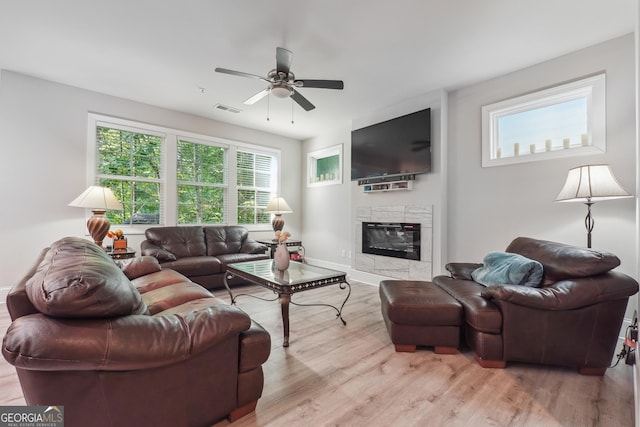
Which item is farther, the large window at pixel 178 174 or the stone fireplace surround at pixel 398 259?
the large window at pixel 178 174

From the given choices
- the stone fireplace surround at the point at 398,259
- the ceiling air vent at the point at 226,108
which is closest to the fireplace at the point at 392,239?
the stone fireplace surround at the point at 398,259

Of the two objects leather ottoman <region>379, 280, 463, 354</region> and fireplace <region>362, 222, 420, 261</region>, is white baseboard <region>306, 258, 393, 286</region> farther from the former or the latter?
leather ottoman <region>379, 280, 463, 354</region>

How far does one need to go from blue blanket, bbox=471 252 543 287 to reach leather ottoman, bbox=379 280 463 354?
0.47 metres

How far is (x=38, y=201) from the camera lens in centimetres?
361

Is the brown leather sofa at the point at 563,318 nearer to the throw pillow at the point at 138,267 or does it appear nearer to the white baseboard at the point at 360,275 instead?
the white baseboard at the point at 360,275

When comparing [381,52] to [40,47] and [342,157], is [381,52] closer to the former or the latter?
[342,157]

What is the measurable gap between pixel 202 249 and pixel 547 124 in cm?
493

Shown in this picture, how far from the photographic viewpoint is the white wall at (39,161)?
343 cm

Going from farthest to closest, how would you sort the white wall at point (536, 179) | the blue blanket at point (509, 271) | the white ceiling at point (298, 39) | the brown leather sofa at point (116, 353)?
the white wall at point (536, 179) < the white ceiling at point (298, 39) < the blue blanket at point (509, 271) < the brown leather sofa at point (116, 353)

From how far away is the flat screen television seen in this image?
13.0ft

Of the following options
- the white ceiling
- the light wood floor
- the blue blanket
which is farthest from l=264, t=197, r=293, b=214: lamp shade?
the blue blanket

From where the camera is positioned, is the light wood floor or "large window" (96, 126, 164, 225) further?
"large window" (96, 126, 164, 225)

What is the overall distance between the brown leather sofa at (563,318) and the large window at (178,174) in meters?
4.50

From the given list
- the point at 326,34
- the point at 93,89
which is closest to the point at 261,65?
the point at 326,34
